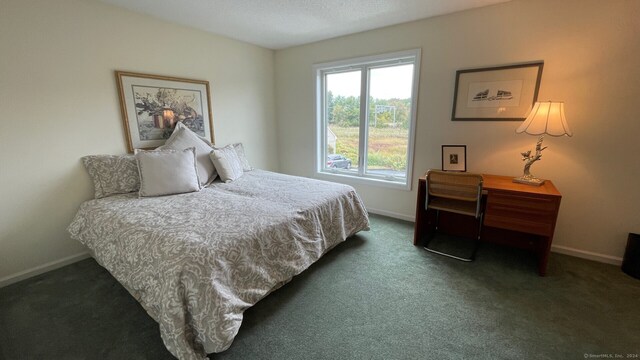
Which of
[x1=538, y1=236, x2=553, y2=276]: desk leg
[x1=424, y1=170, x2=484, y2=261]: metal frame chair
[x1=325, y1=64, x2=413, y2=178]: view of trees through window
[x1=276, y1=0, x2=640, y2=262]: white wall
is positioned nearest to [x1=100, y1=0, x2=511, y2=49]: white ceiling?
[x1=276, y1=0, x2=640, y2=262]: white wall

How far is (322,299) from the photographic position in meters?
1.94

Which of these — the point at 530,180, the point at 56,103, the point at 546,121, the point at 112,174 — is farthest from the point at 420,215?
the point at 56,103

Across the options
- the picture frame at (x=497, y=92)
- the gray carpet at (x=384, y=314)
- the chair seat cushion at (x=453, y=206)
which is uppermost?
the picture frame at (x=497, y=92)

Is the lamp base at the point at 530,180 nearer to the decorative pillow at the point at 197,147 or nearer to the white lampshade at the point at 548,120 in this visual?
the white lampshade at the point at 548,120

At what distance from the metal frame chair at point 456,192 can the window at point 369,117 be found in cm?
76

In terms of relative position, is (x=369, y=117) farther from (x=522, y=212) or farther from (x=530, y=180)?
(x=522, y=212)

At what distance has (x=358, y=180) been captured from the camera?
146 inches

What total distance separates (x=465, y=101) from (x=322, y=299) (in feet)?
7.91

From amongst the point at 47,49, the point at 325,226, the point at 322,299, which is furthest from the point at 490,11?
the point at 47,49

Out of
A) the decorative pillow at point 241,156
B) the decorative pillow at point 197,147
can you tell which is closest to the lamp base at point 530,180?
the decorative pillow at point 241,156

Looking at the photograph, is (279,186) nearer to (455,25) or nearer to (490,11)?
(455,25)

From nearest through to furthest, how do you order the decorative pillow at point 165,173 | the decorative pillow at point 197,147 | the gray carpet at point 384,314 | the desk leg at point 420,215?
1. the gray carpet at point 384,314
2. the decorative pillow at point 165,173
3. the desk leg at point 420,215
4. the decorative pillow at point 197,147

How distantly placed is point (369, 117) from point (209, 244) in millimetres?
2674

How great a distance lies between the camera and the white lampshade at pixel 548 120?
7.02ft
